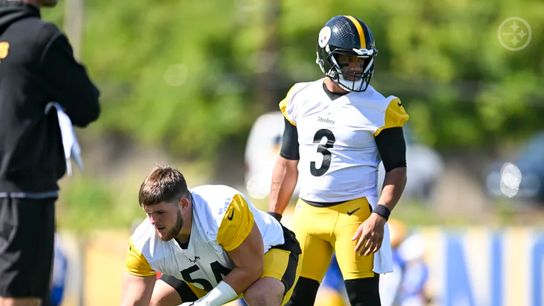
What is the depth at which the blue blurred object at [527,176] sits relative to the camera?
23.9 m

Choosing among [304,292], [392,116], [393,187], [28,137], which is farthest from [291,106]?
[28,137]

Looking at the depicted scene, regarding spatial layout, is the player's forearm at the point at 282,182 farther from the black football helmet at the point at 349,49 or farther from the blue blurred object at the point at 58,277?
the blue blurred object at the point at 58,277

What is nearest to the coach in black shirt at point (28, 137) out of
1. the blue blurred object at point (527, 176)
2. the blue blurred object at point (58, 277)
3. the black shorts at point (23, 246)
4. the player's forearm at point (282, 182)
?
the black shorts at point (23, 246)

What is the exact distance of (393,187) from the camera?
23.2 feet

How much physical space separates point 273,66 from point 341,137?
62.0ft

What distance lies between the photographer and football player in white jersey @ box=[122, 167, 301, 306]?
250 inches


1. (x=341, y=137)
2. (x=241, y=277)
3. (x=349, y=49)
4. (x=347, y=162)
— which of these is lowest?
(x=241, y=277)

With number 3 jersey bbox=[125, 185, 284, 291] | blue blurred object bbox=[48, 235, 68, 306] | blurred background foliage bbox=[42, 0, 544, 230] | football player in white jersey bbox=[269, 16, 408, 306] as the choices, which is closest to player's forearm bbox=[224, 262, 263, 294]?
number 3 jersey bbox=[125, 185, 284, 291]

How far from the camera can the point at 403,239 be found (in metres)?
11.1

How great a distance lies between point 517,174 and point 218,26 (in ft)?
25.4

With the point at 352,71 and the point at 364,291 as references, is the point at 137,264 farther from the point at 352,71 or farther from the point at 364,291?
the point at 352,71

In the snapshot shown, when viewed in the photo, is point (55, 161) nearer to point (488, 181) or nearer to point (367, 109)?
point (367, 109)

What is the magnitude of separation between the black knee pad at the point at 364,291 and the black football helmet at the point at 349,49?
3.51 ft

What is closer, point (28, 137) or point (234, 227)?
point (28, 137)
